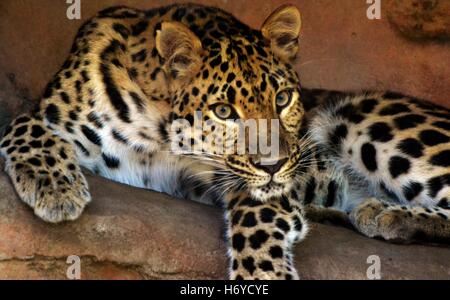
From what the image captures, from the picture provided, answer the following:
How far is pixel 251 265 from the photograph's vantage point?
4941 mm

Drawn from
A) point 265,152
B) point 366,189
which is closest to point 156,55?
point 265,152

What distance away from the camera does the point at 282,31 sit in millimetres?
5555

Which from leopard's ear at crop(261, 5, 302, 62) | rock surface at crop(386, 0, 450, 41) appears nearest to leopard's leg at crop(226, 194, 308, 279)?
leopard's ear at crop(261, 5, 302, 62)

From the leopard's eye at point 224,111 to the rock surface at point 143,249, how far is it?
2.23ft

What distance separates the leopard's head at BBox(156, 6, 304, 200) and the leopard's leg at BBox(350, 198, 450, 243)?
59 cm

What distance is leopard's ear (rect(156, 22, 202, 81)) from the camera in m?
5.11

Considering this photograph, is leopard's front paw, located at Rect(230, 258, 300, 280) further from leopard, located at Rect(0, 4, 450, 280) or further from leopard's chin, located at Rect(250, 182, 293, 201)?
leopard's chin, located at Rect(250, 182, 293, 201)

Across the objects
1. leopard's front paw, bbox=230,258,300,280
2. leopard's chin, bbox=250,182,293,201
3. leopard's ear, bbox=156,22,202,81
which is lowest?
leopard's front paw, bbox=230,258,300,280

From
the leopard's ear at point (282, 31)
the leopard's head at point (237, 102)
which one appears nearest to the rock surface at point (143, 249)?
the leopard's head at point (237, 102)

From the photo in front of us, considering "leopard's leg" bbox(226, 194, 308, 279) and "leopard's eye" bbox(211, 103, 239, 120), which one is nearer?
"leopard's leg" bbox(226, 194, 308, 279)

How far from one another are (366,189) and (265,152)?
1368 millimetres

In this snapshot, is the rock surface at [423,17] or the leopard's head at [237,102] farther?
the rock surface at [423,17]

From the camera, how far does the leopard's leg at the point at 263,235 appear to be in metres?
4.93

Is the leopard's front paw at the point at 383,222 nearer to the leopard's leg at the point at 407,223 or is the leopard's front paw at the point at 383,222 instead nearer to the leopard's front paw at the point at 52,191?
the leopard's leg at the point at 407,223
